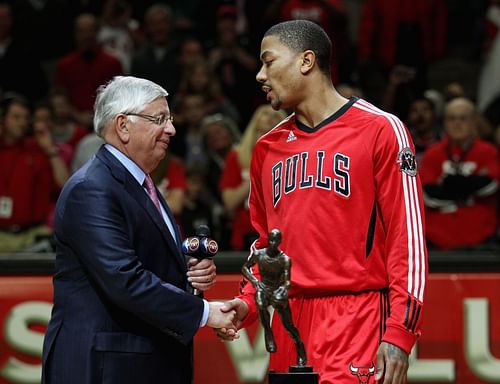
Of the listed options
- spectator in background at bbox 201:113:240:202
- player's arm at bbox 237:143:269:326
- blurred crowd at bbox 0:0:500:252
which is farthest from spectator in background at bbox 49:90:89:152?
player's arm at bbox 237:143:269:326

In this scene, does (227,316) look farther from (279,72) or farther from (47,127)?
(47,127)

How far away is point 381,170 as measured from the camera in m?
4.46

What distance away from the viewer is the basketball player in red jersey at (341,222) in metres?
4.38

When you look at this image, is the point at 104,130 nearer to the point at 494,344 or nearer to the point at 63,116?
the point at 494,344

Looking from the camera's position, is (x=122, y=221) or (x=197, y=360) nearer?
(x=122, y=221)

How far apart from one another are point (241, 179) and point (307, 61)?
405cm

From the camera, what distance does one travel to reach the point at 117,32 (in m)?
11.7

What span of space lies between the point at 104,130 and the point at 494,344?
3.48 m

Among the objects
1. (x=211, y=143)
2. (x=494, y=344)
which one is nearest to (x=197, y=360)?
(x=494, y=344)

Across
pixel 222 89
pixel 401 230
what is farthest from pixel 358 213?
pixel 222 89

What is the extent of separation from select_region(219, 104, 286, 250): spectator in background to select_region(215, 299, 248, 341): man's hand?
11.0ft

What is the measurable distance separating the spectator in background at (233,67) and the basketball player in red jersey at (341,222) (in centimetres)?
608

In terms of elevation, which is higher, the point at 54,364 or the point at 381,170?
the point at 381,170

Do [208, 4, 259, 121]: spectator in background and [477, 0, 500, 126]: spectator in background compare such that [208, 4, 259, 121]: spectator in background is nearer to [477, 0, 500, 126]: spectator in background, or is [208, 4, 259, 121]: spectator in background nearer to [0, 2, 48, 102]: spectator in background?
[0, 2, 48, 102]: spectator in background
